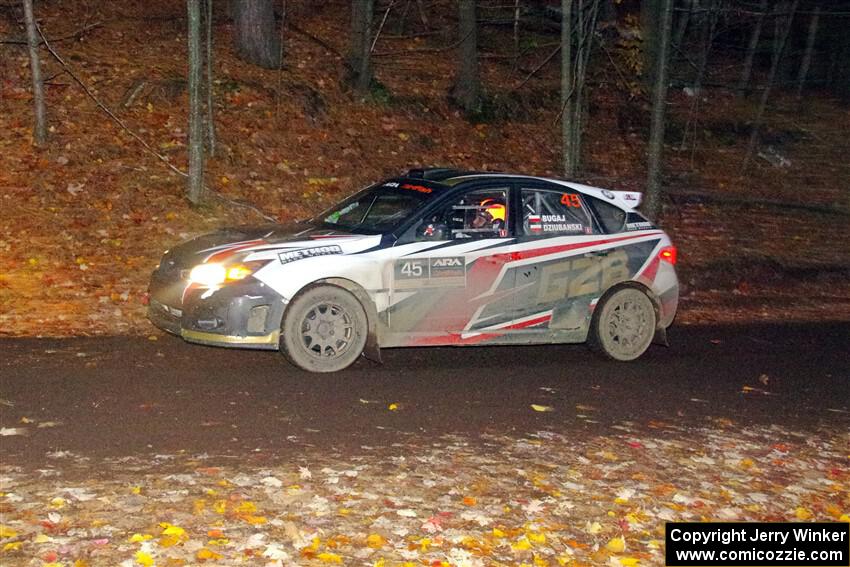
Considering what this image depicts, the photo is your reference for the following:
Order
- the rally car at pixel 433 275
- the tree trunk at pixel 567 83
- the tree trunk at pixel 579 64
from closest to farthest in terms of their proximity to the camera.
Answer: the rally car at pixel 433 275
the tree trunk at pixel 567 83
the tree trunk at pixel 579 64

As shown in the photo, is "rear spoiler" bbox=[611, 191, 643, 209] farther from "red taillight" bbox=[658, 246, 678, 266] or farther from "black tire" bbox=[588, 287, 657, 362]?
"black tire" bbox=[588, 287, 657, 362]

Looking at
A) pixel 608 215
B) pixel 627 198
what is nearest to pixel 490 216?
pixel 608 215

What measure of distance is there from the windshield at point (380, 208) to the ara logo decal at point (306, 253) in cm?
58

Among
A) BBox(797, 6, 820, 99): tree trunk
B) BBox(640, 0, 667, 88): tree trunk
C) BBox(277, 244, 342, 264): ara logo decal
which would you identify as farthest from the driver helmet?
BBox(797, 6, 820, 99): tree trunk

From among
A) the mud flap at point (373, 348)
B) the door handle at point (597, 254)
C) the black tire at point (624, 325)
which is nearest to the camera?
the mud flap at point (373, 348)

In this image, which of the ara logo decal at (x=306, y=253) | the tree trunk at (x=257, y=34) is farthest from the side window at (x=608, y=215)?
the tree trunk at (x=257, y=34)

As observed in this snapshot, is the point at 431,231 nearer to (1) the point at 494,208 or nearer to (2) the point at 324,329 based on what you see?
(1) the point at 494,208

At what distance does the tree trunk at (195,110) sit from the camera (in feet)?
45.3

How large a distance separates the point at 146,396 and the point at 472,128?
1257cm

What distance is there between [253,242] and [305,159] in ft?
25.3

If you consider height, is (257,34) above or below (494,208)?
above

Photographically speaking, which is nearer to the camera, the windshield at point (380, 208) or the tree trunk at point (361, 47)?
the windshield at point (380, 208)

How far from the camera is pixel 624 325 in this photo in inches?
412

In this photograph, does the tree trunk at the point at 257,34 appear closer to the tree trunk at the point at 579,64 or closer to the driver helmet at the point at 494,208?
the tree trunk at the point at 579,64
